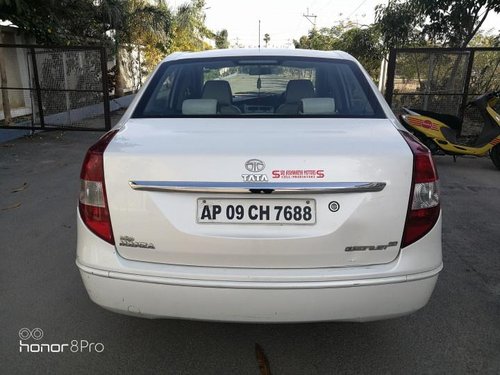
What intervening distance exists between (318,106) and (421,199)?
0.98 meters

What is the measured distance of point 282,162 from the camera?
6.43 ft

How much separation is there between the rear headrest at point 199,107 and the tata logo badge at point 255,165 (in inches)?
35.9

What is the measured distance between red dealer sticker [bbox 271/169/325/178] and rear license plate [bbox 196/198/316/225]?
0.11 meters

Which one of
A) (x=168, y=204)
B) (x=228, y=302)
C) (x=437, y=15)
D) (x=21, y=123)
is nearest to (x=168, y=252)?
(x=168, y=204)

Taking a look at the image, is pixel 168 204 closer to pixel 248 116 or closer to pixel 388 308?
pixel 248 116

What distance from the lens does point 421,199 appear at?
204cm

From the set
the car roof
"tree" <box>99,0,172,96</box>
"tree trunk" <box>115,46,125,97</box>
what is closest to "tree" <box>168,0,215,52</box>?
"tree" <box>99,0,172,96</box>

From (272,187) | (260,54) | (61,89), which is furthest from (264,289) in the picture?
(61,89)

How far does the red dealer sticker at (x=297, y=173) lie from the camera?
1.94 metres

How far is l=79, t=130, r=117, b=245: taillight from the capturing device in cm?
206

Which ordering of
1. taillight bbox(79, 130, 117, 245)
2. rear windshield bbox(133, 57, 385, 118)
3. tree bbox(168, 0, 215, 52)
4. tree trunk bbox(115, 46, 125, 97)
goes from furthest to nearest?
tree bbox(168, 0, 215, 52)
tree trunk bbox(115, 46, 125, 97)
rear windshield bbox(133, 57, 385, 118)
taillight bbox(79, 130, 117, 245)

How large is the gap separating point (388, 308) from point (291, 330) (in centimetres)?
81

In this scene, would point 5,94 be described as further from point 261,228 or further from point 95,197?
point 261,228

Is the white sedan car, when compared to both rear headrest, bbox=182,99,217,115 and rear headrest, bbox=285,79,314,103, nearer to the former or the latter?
rear headrest, bbox=182,99,217,115
